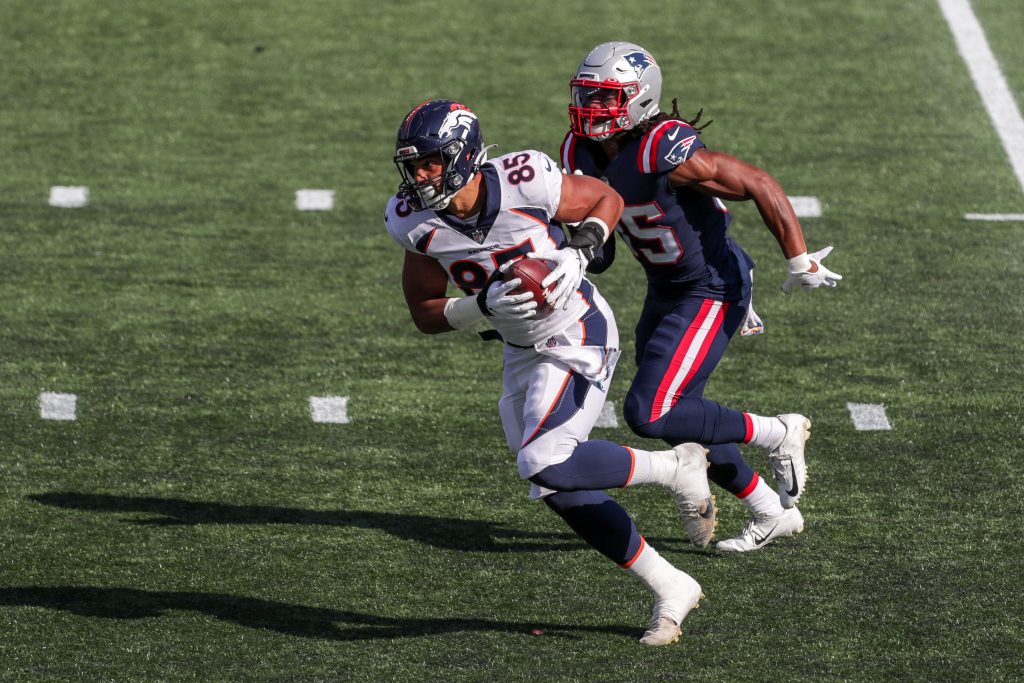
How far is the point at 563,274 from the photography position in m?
4.87

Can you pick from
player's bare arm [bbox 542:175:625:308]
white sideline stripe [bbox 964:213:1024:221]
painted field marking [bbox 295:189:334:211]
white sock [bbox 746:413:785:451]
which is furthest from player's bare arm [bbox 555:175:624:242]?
white sideline stripe [bbox 964:213:1024:221]

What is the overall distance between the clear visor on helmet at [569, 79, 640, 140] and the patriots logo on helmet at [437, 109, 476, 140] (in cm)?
85

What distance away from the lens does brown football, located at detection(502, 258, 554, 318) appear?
4816 mm

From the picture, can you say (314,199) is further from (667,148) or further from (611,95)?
(667,148)

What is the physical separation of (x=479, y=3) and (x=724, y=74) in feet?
8.27

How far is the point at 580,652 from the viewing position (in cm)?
509

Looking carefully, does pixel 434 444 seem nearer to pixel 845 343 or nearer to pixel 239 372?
pixel 239 372

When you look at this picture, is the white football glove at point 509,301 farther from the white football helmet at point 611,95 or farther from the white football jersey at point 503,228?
the white football helmet at point 611,95

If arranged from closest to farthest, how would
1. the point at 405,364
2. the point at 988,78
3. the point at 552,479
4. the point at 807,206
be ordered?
1. the point at 552,479
2. the point at 405,364
3. the point at 807,206
4. the point at 988,78

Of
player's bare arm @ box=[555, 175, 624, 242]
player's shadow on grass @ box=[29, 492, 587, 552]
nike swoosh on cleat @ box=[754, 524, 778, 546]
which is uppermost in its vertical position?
player's bare arm @ box=[555, 175, 624, 242]

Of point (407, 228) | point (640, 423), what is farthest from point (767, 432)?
point (407, 228)

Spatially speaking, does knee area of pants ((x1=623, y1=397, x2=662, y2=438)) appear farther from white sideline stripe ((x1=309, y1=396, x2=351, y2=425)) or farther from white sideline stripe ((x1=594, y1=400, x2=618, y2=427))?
white sideline stripe ((x1=309, y1=396, x2=351, y2=425))

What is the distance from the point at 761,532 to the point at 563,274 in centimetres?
166

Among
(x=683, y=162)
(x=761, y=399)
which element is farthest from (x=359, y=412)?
(x=683, y=162)
